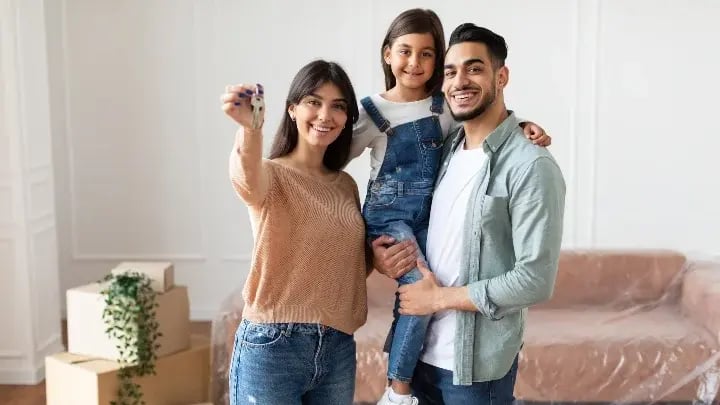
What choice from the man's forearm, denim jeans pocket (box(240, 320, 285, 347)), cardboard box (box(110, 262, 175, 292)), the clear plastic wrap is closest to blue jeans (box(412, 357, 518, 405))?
the man's forearm

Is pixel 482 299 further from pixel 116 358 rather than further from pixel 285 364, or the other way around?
pixel 116 358

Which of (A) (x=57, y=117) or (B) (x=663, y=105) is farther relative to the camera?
(A) (x=57, y=117)

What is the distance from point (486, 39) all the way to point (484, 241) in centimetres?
43

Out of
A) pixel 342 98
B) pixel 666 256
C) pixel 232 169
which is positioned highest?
pixel 342 98

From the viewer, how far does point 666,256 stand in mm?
3650

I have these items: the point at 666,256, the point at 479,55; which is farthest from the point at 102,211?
the point at 479,55

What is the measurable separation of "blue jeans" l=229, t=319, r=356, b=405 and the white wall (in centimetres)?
315

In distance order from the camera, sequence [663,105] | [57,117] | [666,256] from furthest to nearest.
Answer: [57,117], [663,105], [666,256]

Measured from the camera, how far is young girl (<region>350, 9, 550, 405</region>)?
6.12 feet

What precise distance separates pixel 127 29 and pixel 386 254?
12.0 feet

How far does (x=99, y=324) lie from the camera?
3.18 m

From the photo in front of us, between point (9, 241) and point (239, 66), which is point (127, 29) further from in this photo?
point (9, 241)

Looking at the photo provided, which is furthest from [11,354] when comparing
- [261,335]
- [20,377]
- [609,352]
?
[609,352]

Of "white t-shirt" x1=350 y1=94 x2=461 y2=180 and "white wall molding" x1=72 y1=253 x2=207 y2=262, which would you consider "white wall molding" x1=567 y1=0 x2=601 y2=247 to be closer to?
"white wall molding" x1=72 y1=253 x2=207 y2=262
